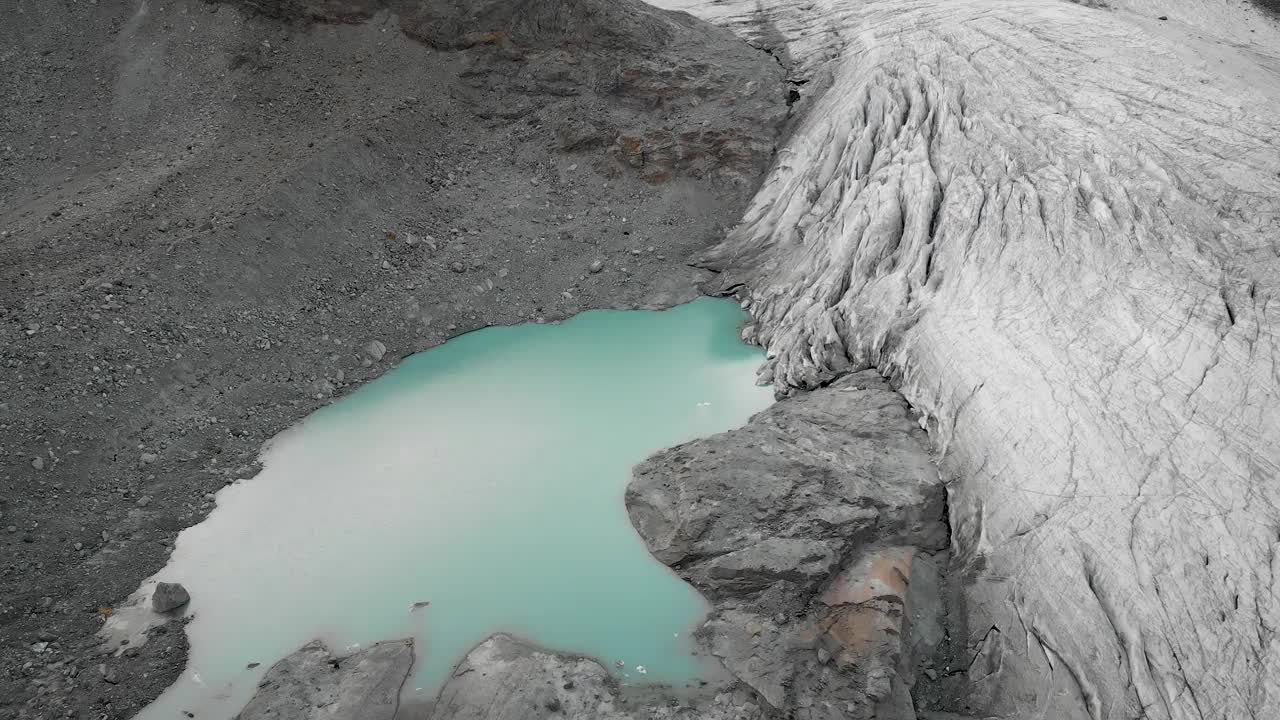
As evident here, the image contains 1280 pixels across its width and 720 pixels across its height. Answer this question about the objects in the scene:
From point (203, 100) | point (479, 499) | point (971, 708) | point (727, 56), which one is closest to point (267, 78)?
point (203, 100)

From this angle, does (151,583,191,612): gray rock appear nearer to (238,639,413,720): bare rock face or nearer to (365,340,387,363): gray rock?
(238,639,413,720): bare rock face

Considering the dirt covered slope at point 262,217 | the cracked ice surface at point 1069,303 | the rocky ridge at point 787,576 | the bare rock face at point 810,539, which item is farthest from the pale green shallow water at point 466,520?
the cracked ice surface at point 1069,303

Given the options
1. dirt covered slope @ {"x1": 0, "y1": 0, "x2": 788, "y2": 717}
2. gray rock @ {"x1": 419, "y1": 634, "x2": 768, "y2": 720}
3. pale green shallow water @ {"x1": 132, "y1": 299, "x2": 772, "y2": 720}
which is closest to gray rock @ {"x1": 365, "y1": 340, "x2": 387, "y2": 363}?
dirt covered slope @ {"x1": 0, "y1": 0, "x2": 788, "y2": 717}

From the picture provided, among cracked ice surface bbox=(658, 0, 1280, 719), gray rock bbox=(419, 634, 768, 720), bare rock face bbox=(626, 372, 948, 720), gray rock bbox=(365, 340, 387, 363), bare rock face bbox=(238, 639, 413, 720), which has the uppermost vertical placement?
cracked ice surface bbox=(658, 0, 1280, 719)

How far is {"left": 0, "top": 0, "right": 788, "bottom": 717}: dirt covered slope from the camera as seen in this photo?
10.1m

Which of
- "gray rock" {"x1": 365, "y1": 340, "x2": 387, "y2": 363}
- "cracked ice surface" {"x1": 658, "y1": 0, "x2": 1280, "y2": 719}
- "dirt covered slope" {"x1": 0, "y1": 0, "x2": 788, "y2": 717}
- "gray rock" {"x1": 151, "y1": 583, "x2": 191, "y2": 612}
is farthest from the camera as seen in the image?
"gray rock" {"x1": 365, "y1": 340, "x2": 387, "y2": 363}

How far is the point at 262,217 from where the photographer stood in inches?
538

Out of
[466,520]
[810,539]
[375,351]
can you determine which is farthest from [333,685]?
[375,351]

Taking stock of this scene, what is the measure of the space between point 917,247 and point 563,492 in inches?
237

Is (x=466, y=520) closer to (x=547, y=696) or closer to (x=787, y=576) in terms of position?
(x=547, y=696)

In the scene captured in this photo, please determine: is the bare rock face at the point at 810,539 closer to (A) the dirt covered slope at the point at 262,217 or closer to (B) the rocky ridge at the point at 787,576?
(B) the rocky ridge at the point at 787,576

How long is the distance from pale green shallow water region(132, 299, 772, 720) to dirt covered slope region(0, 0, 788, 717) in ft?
1.97

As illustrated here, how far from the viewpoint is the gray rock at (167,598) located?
9.16 metres

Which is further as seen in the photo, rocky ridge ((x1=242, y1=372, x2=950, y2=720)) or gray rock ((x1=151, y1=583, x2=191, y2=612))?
gray rock ((x1=151, y1=583, x2=191, y2=612))
